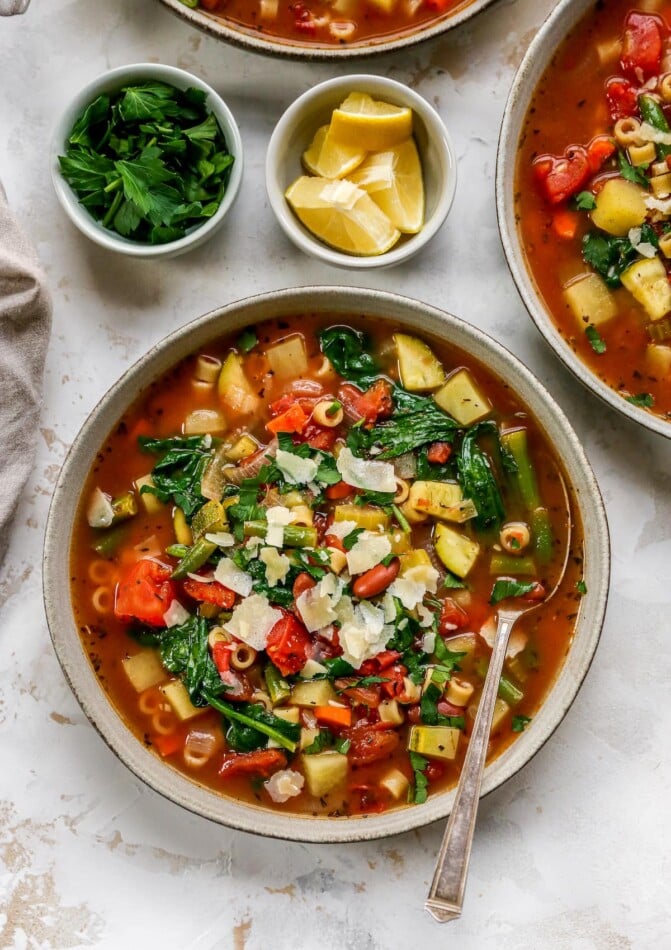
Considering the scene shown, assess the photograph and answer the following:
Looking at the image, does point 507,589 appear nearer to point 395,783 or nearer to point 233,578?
point 395,783

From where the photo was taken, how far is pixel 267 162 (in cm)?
392

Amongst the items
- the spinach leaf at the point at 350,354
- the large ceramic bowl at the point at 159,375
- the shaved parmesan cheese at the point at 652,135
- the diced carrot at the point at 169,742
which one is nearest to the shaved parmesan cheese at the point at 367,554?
the spinach leaf at the point at 350,354

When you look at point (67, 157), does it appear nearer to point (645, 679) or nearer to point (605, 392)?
point (605, 392)

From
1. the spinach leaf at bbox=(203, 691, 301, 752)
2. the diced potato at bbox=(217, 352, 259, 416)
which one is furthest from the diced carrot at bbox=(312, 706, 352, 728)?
the diced potato at bbox=(217, 352, 259, 416)

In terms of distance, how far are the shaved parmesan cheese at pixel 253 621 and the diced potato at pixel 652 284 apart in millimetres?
1971

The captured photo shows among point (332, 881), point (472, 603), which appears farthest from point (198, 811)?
point (472, 603)

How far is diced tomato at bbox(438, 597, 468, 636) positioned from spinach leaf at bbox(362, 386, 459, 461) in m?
0.64

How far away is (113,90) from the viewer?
13.1 feet

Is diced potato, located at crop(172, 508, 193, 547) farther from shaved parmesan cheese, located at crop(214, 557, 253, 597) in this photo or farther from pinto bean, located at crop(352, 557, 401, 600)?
pinto bean, located at crop(352, 557, 401, 600)

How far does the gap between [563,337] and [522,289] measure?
0.92 ft

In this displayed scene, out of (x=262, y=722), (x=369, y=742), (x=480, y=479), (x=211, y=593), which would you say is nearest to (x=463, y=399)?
(x=480, y=479)

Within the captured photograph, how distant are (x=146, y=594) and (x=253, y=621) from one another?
0.45 metres

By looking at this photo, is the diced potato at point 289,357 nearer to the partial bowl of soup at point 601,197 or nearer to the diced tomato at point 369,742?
the partial bowl of soup at point 601,197

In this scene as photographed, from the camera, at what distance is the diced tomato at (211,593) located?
3.79 meters
